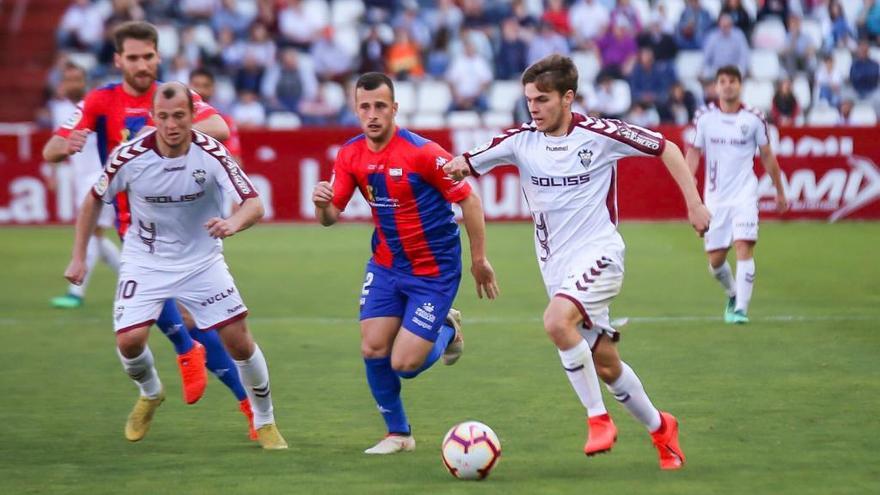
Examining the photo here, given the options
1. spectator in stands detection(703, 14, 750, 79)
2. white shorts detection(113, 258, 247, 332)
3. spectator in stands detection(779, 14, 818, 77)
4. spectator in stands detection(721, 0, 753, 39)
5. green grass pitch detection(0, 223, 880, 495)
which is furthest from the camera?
spectator in stands detection(779, 14, 818, 77)

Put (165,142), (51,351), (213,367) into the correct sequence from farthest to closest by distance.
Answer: (51,351), (213,367), (165,142)

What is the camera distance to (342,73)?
25.4 meters

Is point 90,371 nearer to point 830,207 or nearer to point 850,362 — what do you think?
point 850,362

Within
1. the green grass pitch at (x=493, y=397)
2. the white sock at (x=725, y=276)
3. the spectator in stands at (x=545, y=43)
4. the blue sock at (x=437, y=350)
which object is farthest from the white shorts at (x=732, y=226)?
the spectator in stands at (x=545, y=43)

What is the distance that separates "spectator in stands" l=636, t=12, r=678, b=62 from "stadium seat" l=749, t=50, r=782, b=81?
1.49 metres

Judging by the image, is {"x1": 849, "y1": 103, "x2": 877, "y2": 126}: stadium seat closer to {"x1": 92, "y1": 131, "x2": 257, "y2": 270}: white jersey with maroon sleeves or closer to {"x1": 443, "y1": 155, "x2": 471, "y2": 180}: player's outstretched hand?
{"x1": 443, "y1": 155, "x2": 471, "y2": 180}: player's outstretched hand

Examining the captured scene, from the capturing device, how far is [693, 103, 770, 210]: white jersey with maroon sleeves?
13.0 m

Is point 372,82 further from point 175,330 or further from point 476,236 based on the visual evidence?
point 175,330

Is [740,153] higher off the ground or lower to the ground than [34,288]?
higher

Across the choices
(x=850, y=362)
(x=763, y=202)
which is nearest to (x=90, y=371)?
(x=850, y=362)

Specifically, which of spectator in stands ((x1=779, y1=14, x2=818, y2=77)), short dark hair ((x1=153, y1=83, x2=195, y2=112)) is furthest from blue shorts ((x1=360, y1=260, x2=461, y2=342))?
spectator in stands ((x1=779, y1=14, x2=818, y2=77))

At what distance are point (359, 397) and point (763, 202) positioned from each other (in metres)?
12.7

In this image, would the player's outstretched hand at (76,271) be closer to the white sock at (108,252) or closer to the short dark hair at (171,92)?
the short dark hair at (171,92)

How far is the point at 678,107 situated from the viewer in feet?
77.2
